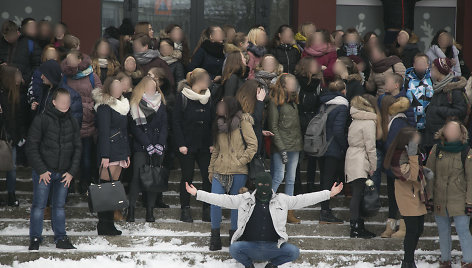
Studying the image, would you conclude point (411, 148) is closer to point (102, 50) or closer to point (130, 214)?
point (130, 214)

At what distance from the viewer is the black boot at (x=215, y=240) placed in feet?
32.3

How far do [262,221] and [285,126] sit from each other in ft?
6.03

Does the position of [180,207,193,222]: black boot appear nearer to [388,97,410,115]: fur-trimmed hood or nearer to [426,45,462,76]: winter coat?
[388,97,410,115]: fur-trimmed hood

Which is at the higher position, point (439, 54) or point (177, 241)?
point (439, 54)

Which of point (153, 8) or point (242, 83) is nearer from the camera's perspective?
point (242, 83)

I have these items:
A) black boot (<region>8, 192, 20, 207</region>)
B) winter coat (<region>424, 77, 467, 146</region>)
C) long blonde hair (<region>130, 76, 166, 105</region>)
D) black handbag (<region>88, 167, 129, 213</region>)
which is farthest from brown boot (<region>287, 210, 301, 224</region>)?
black boot (<region>8, 192, 20, 207</region>)

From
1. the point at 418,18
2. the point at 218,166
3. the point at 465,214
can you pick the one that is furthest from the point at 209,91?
the point at 418,18

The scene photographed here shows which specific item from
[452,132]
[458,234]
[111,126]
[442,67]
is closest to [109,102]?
[111,126]

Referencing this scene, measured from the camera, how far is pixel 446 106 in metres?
10.9

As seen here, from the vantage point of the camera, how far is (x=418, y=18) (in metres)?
16.0

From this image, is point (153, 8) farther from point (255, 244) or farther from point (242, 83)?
point (255, 244)

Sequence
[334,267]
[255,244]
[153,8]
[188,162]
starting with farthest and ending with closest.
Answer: [153,8], [188,162], [334,267], [255,244]

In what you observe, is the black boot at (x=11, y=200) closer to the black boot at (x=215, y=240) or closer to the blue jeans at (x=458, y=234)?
the black boot at (x=215, y=240)

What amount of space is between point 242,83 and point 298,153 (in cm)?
117
